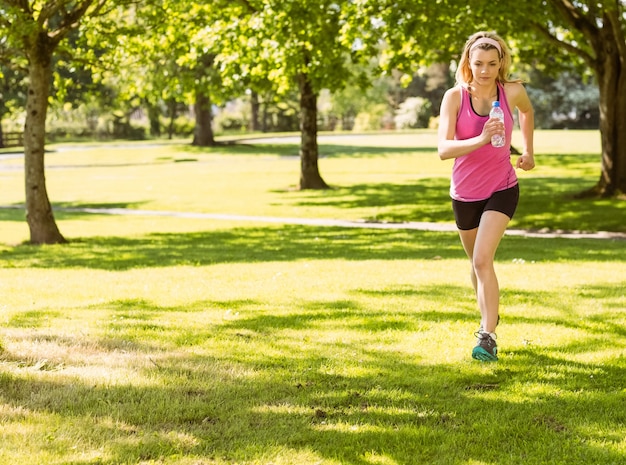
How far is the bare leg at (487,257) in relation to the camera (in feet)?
19.1

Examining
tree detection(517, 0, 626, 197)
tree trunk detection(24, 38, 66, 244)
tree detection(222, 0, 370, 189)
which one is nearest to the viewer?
tree trunk detection(24, 38, 66, 244)

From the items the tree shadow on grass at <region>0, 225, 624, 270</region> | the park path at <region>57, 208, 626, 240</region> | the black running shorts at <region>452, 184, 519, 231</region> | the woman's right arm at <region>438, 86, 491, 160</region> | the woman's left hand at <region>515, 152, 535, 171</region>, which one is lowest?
the park path at <region>57, 208, 626, 240</region>

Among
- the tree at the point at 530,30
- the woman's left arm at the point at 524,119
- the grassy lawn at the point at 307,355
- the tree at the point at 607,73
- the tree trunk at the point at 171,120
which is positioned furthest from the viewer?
the tree trunk at the point at 171,120

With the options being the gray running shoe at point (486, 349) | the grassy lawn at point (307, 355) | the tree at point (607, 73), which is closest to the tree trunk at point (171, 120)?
the tree at point (607, 73)

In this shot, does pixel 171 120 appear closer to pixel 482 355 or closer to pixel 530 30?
pixel 530 30

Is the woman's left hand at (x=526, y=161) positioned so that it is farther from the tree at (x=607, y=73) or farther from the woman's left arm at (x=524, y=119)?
the tree at (x=607, y=73)

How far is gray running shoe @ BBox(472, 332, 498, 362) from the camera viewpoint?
590 centimetres

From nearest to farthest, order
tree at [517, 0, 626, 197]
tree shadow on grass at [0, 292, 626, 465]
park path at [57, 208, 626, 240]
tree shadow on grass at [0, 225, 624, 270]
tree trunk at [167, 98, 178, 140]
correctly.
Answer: tree shadow on grass at [0, 292, 626, 465] < tree shadow on grass at [0, 225, 624, 270] < park path at [57, 208, 626, 240] < tree at [517, 0, 626, 197] < tree trunk at [167, 98, 178, 140]

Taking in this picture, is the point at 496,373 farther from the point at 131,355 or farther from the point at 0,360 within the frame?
the point at 0,360

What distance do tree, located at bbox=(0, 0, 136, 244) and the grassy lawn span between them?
69cm

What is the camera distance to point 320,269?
11.3 m

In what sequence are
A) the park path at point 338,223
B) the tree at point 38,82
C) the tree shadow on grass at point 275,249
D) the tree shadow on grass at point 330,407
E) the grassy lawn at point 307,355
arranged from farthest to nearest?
the park path at point 338,223
the tree at point 38,82
the tree shadow on grass at point 275,249
the grassy lawn at point 307,355
the tree shadow on grass at point 330,407

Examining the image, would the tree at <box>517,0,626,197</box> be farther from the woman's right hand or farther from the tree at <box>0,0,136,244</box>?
the woman's right hand

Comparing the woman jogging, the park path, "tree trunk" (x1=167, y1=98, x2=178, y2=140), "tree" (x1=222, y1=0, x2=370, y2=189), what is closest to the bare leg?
the woman jogging
